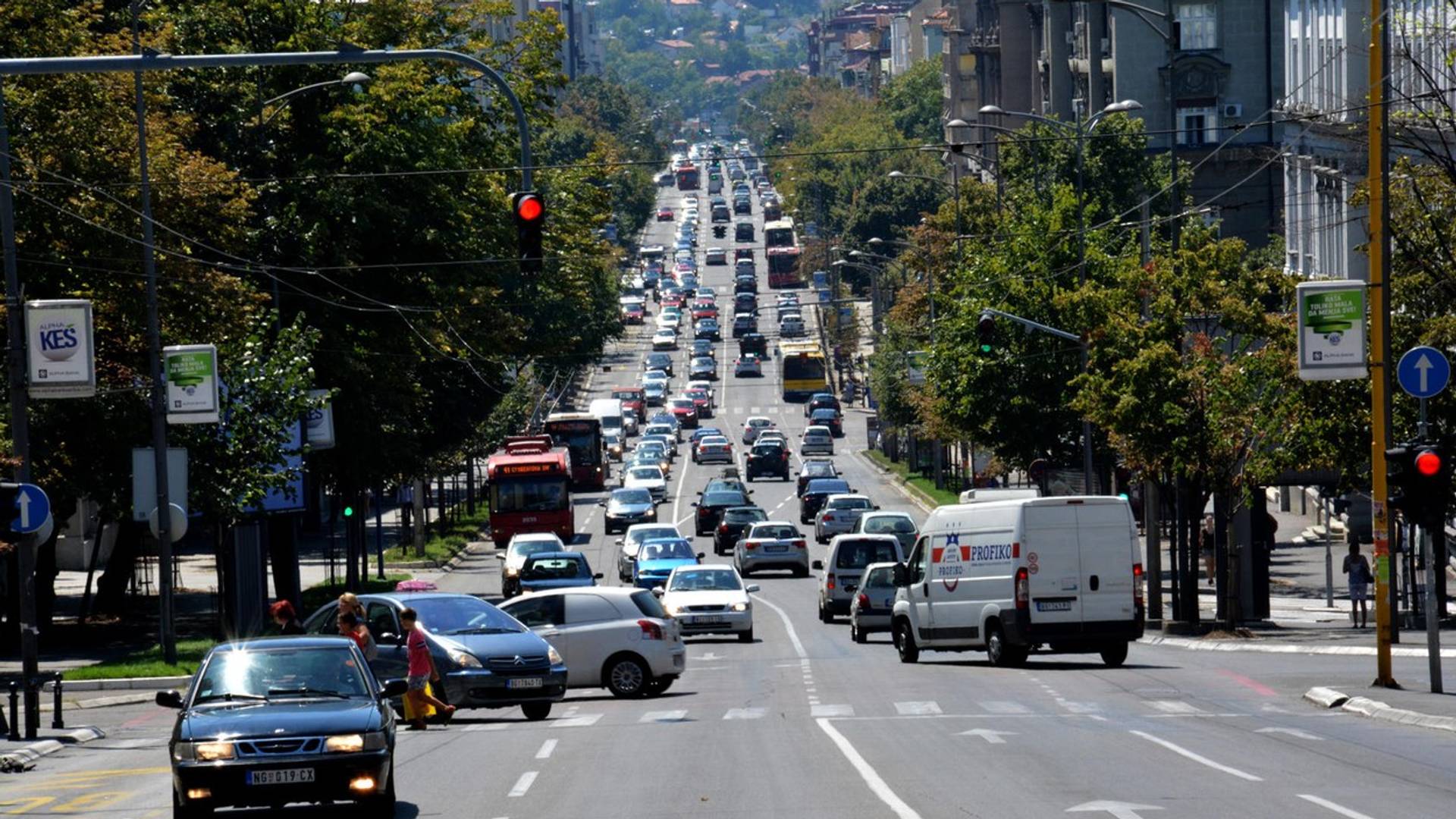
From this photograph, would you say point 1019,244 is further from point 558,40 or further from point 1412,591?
point 1412,591

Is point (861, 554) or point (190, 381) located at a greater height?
point (190, 381)

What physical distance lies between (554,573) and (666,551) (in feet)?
21.3

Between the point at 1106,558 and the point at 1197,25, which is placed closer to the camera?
the point at 1106,558

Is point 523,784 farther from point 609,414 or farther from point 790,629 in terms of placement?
point 609,414

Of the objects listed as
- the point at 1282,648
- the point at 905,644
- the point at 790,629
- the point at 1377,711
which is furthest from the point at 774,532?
the point at 1377,711

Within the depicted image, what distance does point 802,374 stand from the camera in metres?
122

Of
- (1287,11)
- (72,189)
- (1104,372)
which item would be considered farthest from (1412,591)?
(1287,11)

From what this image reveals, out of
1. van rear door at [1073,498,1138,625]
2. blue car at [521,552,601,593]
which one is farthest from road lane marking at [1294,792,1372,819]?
A: blue car at [521,552,601,593]

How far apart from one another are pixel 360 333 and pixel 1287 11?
38310mm

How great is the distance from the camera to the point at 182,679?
32656mm

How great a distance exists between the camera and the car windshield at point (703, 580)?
38781 mm

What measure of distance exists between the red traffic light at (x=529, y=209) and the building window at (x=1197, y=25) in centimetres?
7369

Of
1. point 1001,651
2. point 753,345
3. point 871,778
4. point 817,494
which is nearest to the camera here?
point 871,778

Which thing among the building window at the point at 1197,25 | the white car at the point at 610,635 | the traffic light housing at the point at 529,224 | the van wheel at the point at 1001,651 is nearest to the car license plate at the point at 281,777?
the traffic light housing at the point at 529,224
